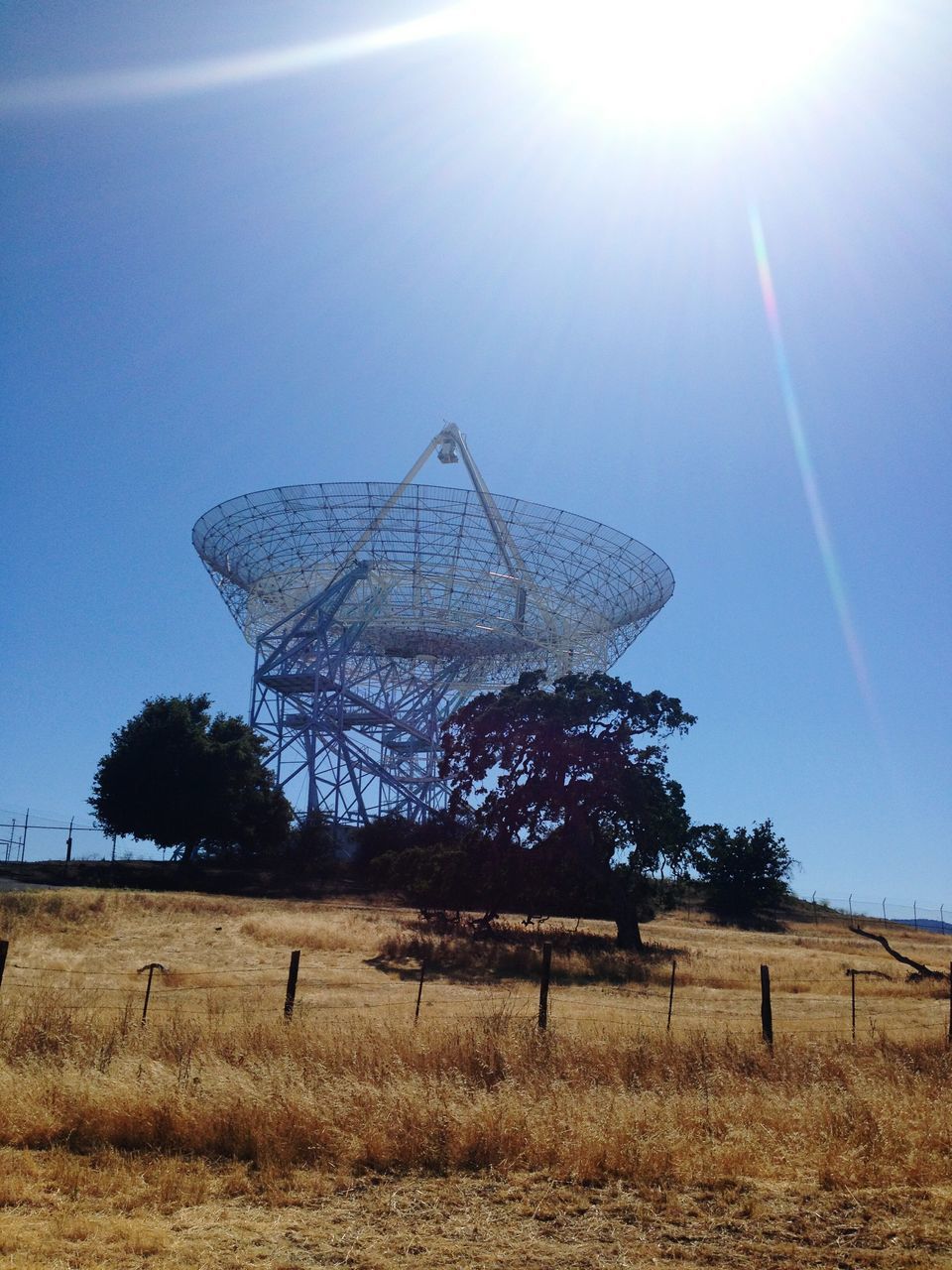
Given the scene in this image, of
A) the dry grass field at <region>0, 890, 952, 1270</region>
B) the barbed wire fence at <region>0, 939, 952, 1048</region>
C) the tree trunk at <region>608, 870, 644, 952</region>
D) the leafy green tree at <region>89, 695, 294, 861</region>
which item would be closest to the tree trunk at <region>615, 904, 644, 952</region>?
the tree trunk at <region>608, 870, 644, 952</region>

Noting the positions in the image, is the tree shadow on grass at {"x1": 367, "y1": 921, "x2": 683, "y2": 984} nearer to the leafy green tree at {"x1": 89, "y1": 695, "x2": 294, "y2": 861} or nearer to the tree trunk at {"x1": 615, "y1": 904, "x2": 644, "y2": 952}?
the tree trunk at {"x1": 615, "y1": 904, "x2": 644, "y2": 952}

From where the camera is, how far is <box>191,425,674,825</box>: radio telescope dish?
46.5 metres

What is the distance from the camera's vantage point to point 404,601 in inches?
2133

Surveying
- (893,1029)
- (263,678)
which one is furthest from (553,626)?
(893,1029)

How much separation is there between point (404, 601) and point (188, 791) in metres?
15.4

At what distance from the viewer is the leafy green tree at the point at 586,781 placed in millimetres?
36719

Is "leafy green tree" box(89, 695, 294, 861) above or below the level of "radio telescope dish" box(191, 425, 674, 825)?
below

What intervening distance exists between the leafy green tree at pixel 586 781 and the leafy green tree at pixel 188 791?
19939mm

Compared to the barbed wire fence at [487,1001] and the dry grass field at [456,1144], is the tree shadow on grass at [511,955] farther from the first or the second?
the dry grass field at [456,1144]

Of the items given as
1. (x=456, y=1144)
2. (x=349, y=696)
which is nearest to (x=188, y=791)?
(x=349, y=696)

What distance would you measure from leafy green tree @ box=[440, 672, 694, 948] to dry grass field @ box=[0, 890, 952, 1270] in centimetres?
2237

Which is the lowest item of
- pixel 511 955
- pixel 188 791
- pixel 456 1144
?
pixel 511 955

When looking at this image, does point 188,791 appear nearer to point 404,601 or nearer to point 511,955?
point 404,601

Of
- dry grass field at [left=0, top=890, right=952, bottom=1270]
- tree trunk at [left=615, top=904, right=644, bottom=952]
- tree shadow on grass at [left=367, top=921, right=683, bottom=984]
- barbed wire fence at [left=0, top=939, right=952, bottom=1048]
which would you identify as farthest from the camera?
tree trunk at [left=615, top=904, right=644, bottom=952]
